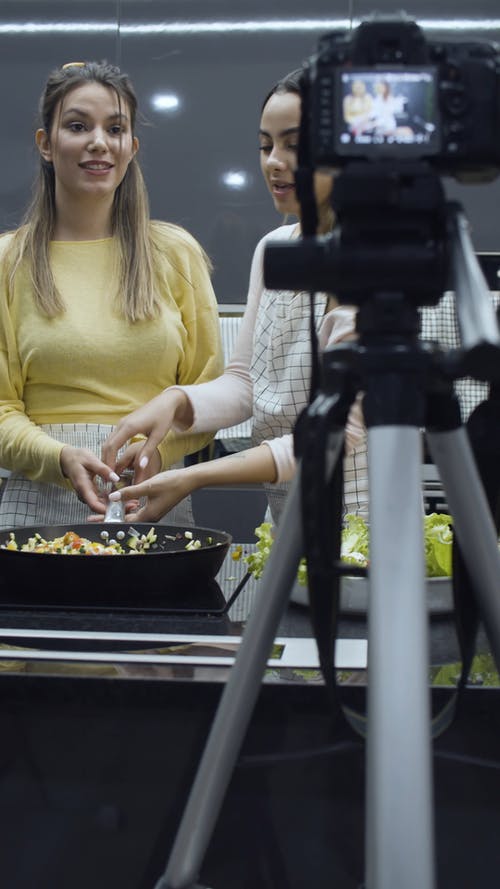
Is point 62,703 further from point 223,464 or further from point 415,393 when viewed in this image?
point 223,464

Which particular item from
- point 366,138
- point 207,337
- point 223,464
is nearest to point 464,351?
point 366,138

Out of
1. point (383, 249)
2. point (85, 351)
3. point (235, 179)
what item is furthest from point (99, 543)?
point (235, 179)

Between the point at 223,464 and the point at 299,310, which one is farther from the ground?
the point at 299,310

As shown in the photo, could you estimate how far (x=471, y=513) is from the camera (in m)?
0.67

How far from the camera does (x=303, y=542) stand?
0.68m

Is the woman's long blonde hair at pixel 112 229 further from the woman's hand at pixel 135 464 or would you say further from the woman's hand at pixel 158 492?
the woman's hand at pixel 158 492

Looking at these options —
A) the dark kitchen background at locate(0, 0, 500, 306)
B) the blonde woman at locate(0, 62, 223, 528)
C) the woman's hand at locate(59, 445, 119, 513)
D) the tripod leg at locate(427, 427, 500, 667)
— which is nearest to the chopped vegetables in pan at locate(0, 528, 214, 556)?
the woman's hand at locate(59, 445, 119, 513)

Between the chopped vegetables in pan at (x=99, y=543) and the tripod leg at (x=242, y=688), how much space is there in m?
0.50

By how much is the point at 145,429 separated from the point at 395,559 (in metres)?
1.09

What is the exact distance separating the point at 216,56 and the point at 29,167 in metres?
0.82

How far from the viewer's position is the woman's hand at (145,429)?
1.57 metres

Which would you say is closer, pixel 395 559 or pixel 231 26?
pixel 395 559

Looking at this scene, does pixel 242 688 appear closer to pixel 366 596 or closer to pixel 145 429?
pixel 366 596

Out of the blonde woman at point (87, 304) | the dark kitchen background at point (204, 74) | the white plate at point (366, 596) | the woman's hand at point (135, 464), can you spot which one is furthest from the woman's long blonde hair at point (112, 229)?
the dark kitchen background at point (204, 74)
